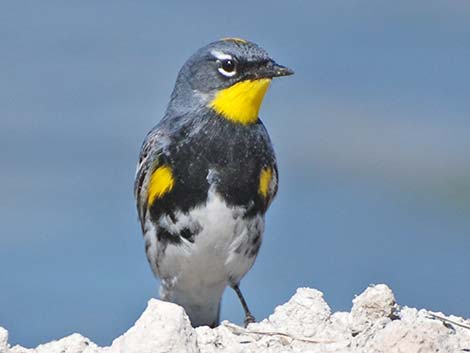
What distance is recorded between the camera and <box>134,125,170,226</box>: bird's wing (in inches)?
383

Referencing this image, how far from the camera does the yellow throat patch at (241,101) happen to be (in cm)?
965

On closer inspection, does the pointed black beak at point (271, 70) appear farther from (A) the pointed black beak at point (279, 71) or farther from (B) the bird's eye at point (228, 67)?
(B) the bird's eye at point (228, 67)

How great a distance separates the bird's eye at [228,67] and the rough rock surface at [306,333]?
256 cm

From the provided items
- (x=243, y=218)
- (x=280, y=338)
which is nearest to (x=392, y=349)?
(x=280, y=338)

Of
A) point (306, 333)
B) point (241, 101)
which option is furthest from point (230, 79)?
point (306, 333)

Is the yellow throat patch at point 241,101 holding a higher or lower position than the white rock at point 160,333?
higher

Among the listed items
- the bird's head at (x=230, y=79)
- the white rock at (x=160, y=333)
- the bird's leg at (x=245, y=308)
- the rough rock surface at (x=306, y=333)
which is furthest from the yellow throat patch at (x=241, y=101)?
the white rock at (x=160, y=333)

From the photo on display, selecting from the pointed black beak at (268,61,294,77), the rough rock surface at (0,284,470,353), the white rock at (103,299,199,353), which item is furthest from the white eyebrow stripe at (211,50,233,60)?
the white rock at (103,299,199,353)

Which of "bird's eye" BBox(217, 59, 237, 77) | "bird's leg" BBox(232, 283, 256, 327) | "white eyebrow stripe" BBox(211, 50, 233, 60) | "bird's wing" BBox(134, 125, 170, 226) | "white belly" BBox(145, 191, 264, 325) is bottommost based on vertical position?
"bird's leg" BBox(232, 283, 256, 327)

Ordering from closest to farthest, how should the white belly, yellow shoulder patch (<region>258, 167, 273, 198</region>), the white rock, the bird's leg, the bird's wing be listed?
1. the white rock
2. the white belly
3. the bird's leg
4. yellow shoulder patch (<region>258, 167, 273, 198</region>)
5. the bird's wing

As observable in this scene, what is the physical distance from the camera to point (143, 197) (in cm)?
997

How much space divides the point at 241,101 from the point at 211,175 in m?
0.73

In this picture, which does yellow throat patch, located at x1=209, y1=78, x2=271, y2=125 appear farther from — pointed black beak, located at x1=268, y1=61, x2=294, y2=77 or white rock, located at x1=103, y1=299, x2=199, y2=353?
white rock, located at x1=103, y1=299, x2=199, y2=353

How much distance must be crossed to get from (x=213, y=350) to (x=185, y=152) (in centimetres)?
297
